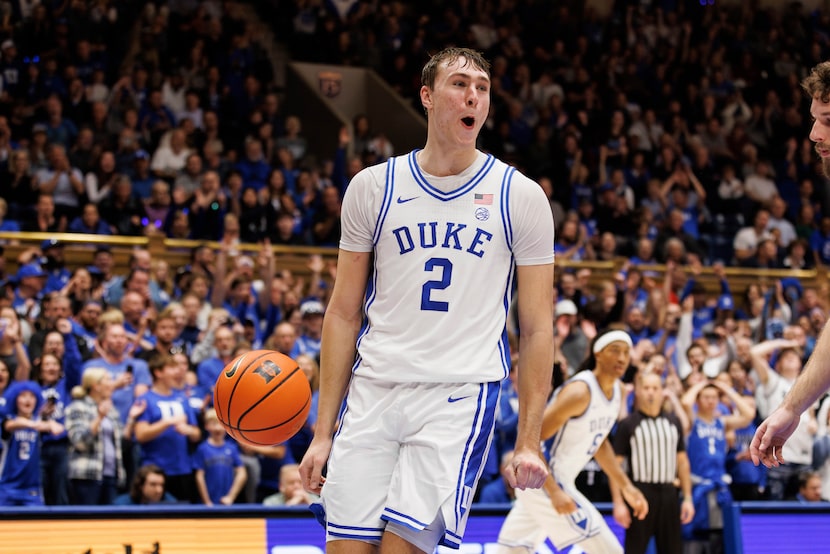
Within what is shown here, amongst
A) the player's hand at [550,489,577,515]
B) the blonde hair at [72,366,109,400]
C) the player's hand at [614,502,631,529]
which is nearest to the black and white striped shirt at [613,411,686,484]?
the player's hand at [614,502,631,529]

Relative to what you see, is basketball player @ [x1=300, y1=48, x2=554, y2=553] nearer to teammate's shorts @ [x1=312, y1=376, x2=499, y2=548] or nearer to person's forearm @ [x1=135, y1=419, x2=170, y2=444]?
teammate's shorts @ [x1=312, y1=376, x2=499, y2=548]

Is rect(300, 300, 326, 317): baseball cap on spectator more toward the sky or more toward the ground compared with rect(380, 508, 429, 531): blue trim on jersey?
more toward the sky

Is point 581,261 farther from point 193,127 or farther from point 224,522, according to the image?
point 224,522

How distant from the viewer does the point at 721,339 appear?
1213 cm

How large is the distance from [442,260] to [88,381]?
5391 mm

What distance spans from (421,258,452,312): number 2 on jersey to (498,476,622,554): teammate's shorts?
3.70 m

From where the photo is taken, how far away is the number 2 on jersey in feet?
12.7

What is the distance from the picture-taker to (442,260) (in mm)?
3906

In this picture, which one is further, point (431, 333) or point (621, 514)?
point (621, 514)

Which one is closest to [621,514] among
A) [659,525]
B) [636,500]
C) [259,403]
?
[636,500]

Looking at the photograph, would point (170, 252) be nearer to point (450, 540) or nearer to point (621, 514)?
point (621, 514)

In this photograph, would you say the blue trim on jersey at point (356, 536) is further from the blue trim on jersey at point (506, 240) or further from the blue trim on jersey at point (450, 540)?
the blue trim on jersey at point (506, 240)

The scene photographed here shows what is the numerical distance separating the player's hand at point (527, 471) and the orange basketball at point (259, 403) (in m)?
1.10

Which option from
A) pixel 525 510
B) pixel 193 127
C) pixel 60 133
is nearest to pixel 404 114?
pixel 193 127
